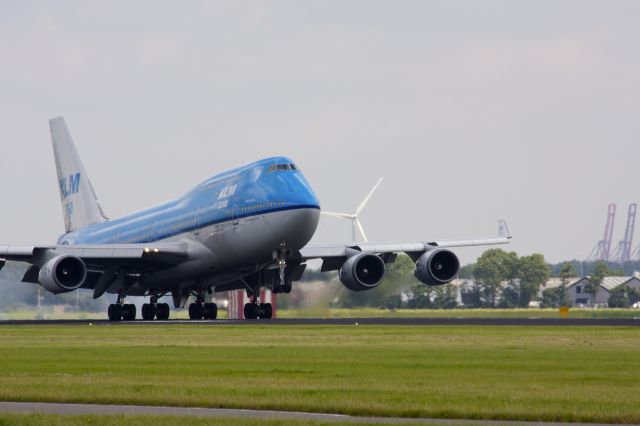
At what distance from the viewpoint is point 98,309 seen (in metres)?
88.2

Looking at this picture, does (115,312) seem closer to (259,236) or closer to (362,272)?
(259,236)

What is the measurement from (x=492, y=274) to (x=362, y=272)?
38.7m

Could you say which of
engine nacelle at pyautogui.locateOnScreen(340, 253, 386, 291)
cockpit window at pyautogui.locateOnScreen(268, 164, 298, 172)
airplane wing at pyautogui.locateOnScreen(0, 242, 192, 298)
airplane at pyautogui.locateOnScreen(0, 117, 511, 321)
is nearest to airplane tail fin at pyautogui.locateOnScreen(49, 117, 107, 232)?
airplane at pyautogui.locateOnScreen(0, 117, 511, 321)

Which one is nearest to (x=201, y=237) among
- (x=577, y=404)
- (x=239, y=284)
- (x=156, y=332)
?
(x=239, y=284)

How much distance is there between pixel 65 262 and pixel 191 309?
8481 mm

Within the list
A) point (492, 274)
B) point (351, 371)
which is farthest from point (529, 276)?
point (351, 371)

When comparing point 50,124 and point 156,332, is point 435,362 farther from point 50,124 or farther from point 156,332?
point 50,124

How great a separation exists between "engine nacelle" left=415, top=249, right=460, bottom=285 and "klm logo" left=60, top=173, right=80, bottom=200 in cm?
2646

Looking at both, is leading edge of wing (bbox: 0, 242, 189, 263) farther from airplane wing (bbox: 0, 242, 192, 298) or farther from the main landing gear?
the main landing gear

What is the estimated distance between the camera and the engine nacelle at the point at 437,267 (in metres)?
70.7

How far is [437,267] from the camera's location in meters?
71.5

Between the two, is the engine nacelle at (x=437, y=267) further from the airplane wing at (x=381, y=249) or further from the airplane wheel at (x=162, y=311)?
the airplane wheel at (x=162, y=311)

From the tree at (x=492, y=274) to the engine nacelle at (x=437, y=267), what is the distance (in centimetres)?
3295

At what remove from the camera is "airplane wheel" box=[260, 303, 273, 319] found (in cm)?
6838
